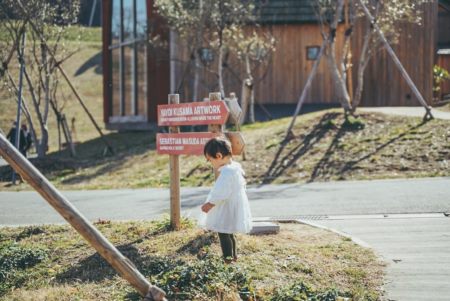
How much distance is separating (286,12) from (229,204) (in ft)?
69.0

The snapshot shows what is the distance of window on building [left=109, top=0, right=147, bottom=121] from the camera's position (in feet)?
89.8

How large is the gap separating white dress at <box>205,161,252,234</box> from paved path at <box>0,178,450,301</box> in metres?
1.64

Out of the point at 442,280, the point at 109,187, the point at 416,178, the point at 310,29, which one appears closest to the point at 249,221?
the point at 442,280

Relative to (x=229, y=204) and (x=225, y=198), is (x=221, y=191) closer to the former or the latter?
(x=225, y=198)

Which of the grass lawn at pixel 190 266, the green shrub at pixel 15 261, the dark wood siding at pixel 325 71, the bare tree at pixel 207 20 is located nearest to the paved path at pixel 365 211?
the grass lawn at pixel 190 266

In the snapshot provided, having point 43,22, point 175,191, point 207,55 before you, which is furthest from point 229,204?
point 207,55

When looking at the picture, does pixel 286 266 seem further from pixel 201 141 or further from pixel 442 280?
pixel 201 141

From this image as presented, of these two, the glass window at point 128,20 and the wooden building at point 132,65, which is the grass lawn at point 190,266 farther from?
the glass window at point 128,20

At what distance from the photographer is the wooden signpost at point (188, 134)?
28.0 ft

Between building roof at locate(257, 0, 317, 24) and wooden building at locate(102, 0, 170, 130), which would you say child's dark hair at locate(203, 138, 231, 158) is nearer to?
wooden building at locate(102, 0, 170, 130)

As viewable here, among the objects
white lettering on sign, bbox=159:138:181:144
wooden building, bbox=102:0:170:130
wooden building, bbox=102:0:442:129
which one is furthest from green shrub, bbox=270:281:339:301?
wooden building, bbox=102:0:170:130

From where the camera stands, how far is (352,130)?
59.3ft

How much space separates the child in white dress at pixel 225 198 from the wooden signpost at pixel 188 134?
40.9 inches

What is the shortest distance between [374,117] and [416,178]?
4954mm
